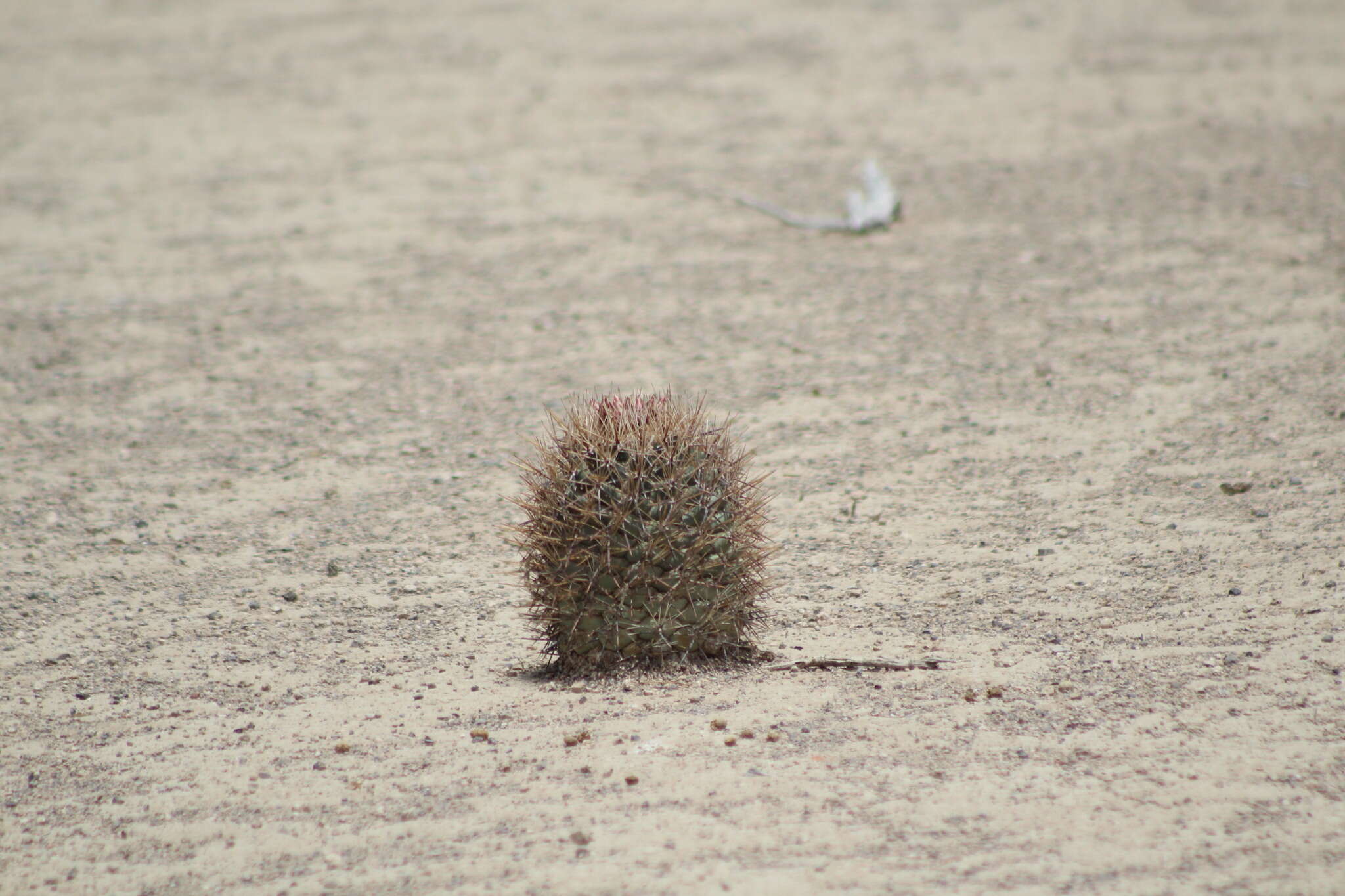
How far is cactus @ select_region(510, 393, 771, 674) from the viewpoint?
3912 millimetres

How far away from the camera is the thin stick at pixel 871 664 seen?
167 inches

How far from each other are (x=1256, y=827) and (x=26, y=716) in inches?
153

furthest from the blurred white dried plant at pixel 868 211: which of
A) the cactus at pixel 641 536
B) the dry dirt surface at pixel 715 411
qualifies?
the cactus at pixel 641 536

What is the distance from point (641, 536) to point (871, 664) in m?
0.97

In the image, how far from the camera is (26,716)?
4.29 meters

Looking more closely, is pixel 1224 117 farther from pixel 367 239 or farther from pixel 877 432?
pixel 367 239

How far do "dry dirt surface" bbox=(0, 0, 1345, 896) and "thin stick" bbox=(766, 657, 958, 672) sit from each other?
0.06 meters

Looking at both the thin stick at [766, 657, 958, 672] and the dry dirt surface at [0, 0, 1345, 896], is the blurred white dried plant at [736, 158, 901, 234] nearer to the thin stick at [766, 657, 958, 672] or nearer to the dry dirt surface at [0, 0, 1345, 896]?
the dry dirt surface at [0, 0, 1345, 896]

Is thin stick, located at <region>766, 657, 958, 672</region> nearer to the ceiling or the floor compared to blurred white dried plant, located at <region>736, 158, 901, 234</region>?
nearer to the floor

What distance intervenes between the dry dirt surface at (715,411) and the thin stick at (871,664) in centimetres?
6

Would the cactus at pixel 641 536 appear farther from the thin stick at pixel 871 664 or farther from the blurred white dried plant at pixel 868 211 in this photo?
the blurred white dried plant at pixel 868 211

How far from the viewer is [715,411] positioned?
6965 mm

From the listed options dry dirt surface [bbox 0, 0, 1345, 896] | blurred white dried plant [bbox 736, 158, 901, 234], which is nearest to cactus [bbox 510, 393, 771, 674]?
dry dirt surface [bbox 0, 0, 1345, 896]

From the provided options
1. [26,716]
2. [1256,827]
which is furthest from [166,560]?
[1256,827]
